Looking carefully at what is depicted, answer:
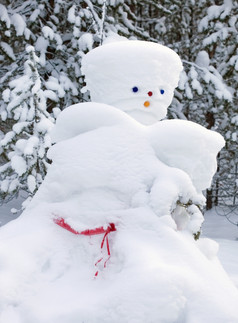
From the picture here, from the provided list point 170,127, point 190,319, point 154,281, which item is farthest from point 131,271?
point 170,127

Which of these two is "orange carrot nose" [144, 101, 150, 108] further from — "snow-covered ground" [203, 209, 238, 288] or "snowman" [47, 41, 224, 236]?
"snow-covered ground" [203, 209, 238, 288]

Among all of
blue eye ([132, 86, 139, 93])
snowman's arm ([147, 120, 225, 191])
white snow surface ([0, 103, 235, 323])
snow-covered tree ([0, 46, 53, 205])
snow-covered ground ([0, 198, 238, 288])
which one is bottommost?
snow-covered ground ([0, 198, 238, 288])

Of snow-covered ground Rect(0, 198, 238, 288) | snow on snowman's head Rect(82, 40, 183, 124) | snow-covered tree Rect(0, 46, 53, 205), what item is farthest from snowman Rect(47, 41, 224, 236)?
snow-covered ground Rect(0, 198, 238, 288)

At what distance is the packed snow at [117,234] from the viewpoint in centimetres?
179

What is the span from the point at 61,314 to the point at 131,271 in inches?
15.3

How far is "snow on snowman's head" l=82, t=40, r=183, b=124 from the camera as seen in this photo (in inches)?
113

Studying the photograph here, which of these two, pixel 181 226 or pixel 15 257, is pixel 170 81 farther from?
pixel 15 257

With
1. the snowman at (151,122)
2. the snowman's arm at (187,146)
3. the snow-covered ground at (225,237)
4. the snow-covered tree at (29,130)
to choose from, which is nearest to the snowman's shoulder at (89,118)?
the snowman at (151,122)

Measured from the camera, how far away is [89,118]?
2.60m

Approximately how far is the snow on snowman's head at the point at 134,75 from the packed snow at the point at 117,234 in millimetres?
85

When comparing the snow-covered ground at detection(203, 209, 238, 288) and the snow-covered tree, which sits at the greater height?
the snow-covered tree

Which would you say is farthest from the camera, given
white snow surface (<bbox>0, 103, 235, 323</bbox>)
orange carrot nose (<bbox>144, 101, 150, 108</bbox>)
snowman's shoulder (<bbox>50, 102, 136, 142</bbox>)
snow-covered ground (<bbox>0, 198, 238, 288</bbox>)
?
snow-covered ground (<bbox>0, 198, 238, 288</bbox>)

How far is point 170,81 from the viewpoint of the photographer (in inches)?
120

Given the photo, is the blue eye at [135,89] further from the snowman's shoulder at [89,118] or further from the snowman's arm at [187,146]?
the snowman's arm at [187,146]
